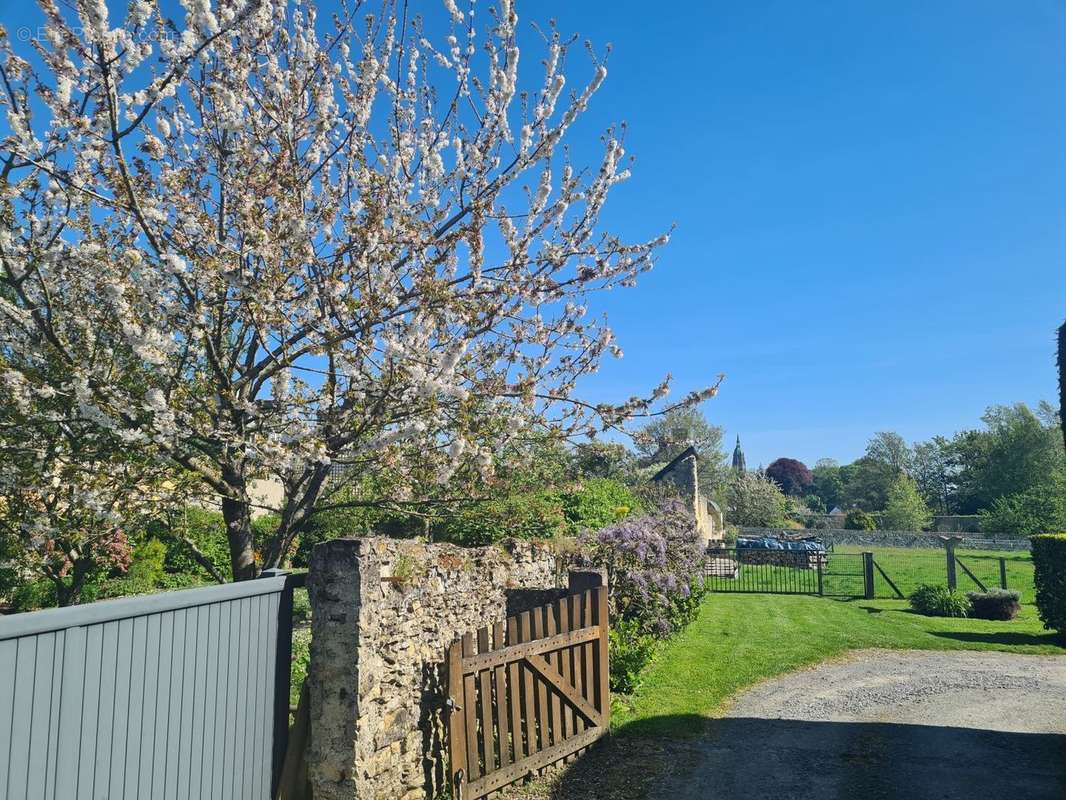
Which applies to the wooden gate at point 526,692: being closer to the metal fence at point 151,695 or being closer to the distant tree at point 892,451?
the metal fence at point 151,695


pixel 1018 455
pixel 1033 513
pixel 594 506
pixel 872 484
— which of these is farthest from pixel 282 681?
pixel 872 484

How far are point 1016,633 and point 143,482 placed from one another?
15.9 meters

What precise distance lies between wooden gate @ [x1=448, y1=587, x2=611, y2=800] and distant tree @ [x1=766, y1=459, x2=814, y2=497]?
102 meters

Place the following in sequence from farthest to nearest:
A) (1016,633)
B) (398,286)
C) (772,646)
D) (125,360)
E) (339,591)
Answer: (1016,633) < (772,646) < (125,360) < (398,286) < (339,591)

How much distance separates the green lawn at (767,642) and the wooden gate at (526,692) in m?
1.06

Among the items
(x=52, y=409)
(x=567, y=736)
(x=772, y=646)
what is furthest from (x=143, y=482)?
(x=772, y=646)

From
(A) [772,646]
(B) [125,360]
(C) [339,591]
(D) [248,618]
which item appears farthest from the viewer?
(A) [772,646]

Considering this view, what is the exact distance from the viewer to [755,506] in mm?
48719

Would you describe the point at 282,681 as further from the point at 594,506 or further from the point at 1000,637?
the point at 1000,637

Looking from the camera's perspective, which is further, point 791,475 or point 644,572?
point 791,475

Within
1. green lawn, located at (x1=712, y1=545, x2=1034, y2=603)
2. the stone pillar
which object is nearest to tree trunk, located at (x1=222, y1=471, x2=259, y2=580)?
the stone pillar

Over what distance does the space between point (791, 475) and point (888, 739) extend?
4094 inches

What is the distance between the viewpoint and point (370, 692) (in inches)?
193

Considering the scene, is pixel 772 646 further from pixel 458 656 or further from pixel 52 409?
pixel 52 409
